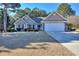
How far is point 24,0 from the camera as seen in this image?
8992mm

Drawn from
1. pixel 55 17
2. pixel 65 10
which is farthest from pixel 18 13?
pixel 65 10

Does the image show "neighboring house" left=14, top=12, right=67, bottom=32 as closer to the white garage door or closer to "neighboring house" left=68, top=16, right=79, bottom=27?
the white garage door

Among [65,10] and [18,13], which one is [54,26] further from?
[18,13]

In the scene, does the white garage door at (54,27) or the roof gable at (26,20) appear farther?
the white garage door at (54,27)

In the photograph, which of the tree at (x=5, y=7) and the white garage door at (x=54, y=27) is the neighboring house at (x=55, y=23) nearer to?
the white garage door at (x=54, y=27)

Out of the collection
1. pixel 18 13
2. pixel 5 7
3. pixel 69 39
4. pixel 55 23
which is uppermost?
pixel 5 7

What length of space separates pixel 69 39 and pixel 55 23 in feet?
2.24

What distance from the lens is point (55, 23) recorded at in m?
9.78

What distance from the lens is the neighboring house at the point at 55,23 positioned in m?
9.51

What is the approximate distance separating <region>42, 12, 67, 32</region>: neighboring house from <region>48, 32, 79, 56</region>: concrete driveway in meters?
0.16

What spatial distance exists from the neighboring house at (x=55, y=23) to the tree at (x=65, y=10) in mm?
134

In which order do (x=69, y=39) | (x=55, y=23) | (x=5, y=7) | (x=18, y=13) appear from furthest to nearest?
1. (x=55, y=23)
2. (x=69, y=39)
3. (x=18, y=13)
4. (x=5, y=7)

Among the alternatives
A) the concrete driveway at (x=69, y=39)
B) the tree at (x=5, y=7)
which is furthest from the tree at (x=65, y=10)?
the tree at (x=5, y=7)

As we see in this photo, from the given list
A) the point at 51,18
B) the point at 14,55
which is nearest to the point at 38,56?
the point at 14,55
